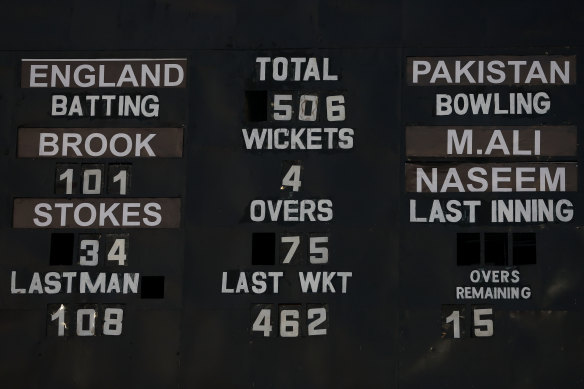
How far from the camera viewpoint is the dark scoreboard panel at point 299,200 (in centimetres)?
822

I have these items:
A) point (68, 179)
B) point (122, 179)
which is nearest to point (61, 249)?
point (68, 179)

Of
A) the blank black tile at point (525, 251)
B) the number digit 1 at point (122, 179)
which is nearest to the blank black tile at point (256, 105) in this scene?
the number digit 1 at point (122, 179)

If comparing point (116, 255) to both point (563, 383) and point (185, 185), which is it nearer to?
Answer: point (185, 185)

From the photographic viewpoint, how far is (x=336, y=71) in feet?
28.0

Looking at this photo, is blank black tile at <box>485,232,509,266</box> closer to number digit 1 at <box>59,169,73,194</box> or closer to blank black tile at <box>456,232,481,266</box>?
blank black tile at <box>456,232,481,266</box>

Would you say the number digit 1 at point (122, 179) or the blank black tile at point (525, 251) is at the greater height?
the number digit 1 at point (122, 179)

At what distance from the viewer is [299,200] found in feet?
27.5

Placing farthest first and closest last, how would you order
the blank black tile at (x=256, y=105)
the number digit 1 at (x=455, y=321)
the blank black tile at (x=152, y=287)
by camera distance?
the blank black tile at (x=256, y=105)
the blank black tile at (x=152, y=287)
the number digit 1 at (x=455, y=321)

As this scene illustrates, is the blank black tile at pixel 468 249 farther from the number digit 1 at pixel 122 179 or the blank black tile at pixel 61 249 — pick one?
the blank black tile at pixel 61 249

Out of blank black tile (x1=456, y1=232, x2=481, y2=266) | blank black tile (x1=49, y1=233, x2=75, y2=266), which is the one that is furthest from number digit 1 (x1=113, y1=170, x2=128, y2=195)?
blank black tile (x1=456, y1=232, x2=481, y2=266)

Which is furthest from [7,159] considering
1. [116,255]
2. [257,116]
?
[257,116]

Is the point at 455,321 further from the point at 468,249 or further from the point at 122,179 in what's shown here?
the point at 122,179

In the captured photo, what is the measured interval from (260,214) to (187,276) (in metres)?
0.66

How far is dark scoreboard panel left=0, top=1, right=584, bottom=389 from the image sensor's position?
8219mm
